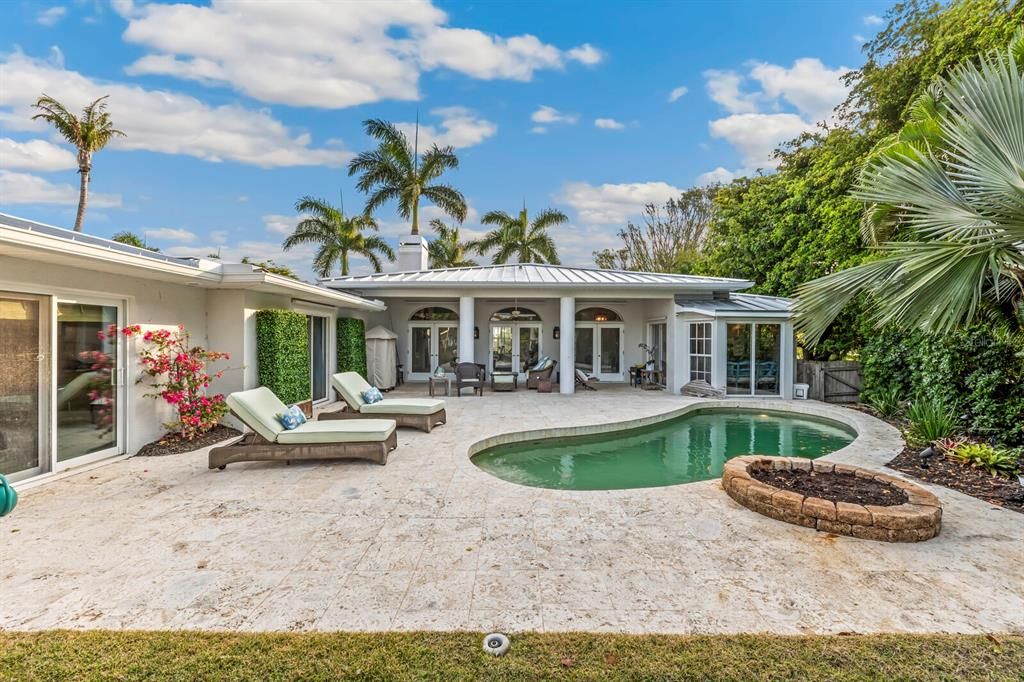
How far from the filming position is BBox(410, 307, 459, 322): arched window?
17.0 metres

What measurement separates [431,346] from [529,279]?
5353 millimetres

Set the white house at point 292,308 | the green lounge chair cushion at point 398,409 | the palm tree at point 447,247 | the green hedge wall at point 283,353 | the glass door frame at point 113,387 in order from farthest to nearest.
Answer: the palm tree at point 447,247 < the green hedge wall at point 283,353 < the green lounge chair cushion at point 398,409 < the glass door frame at point 113,387 < the white house at point 292,308

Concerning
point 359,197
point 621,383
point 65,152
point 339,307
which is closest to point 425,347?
point 339,307

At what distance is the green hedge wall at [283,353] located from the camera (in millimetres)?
8883

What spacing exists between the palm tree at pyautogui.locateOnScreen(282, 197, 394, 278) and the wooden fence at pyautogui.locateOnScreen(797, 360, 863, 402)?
21181 mm

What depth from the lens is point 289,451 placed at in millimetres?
6211

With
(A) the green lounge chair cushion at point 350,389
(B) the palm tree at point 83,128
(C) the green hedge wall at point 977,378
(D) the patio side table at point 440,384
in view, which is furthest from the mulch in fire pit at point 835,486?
(B) the palm tree at point 83,128

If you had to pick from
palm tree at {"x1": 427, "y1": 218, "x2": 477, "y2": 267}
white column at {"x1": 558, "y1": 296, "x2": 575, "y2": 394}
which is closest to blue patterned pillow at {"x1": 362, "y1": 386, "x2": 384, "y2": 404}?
white column at {"x1": 558, "y1": 296, "x2": 575, "y2": 394}

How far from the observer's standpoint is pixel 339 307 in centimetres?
1299

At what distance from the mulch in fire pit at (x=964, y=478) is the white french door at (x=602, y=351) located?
10.7 meters

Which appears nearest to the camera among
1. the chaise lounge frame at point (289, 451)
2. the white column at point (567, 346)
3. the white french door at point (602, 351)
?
the chaise lounge frame at point (289, 451)

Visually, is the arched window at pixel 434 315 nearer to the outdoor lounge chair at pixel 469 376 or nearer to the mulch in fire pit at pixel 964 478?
the outdoor lounge chair at pixel 469 376

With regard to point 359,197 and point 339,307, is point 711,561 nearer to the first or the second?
point 339,307

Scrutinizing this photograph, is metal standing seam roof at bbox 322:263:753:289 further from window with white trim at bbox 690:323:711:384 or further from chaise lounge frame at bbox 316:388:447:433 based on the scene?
chaise lounge frame at bbox 316:388:447:433
